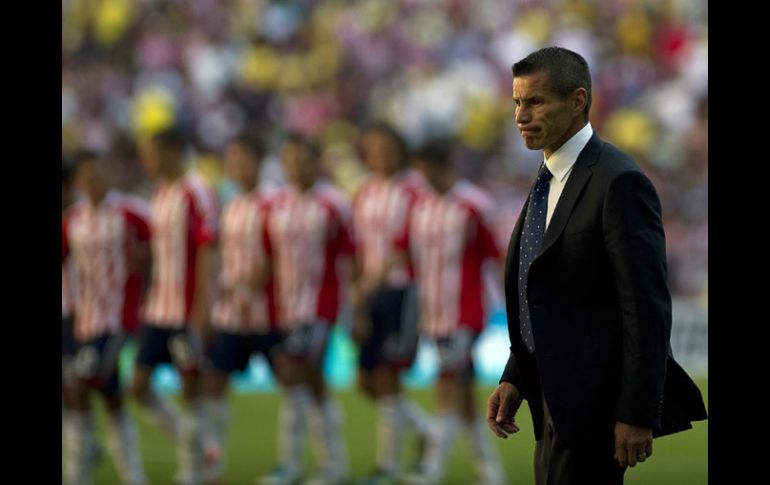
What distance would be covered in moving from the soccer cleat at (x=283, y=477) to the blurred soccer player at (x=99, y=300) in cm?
79

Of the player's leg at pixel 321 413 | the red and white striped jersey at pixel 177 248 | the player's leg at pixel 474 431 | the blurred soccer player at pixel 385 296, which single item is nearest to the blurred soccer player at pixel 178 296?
the red and white striped jersey at pixel 177 248

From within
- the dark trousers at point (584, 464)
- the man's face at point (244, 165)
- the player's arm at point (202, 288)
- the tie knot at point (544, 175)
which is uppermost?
the man's face at point (244, 165)

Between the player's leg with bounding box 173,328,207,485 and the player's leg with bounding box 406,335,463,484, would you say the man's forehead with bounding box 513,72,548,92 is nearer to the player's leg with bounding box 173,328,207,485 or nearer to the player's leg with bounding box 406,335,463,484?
the player's leg with bounding box 406,335,463,484

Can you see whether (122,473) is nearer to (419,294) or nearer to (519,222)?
(419,294)

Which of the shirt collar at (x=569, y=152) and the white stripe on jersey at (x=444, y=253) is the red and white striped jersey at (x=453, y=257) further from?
the shirt collar at (x=569, y=152)

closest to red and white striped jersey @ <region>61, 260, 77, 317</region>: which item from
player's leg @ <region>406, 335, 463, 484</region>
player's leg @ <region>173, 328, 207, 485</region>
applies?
player's leg @ <region>173, 328, 207, 485</region>

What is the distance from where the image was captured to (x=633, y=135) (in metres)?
16.8

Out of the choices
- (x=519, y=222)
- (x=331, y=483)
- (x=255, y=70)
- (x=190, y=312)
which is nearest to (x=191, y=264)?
(x=190, y=312)

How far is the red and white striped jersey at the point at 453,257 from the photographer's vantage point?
833 cm

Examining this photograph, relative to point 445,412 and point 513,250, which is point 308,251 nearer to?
point 445,412

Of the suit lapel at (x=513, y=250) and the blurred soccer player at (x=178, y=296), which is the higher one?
the blurred soccer player at (x=178, y=296)

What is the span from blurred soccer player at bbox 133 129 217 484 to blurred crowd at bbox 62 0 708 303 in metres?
7.53

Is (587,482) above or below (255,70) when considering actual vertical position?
below

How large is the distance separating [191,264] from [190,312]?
0.31 m
